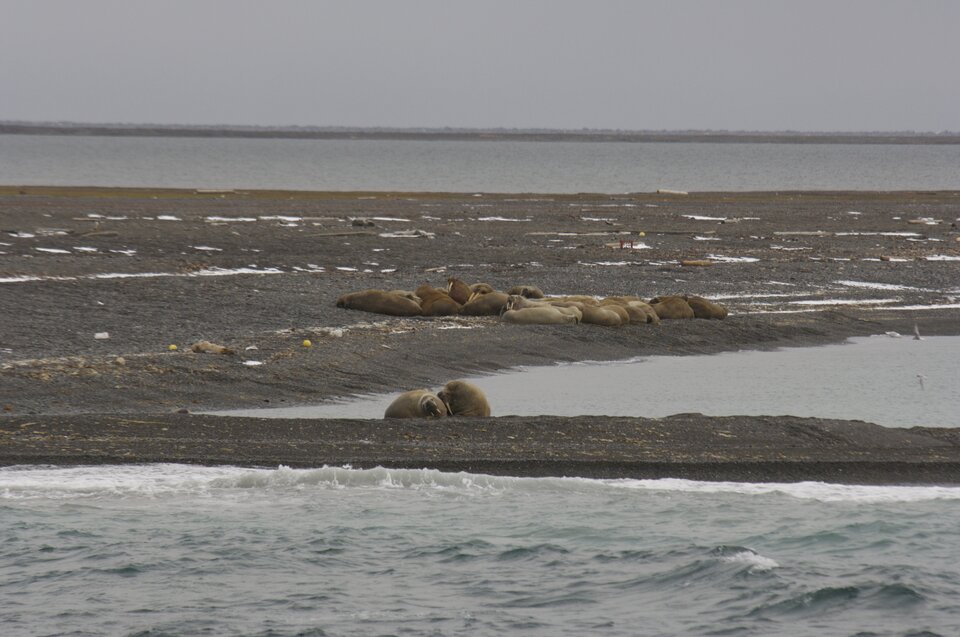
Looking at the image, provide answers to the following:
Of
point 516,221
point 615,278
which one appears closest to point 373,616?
point 615,278

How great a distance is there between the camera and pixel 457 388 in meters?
14.6

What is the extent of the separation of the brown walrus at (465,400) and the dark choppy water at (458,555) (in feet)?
8.62

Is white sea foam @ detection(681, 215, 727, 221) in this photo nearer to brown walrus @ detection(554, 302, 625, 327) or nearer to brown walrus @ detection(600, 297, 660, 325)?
brown walrus @ detection(600, 297, 660, 325)

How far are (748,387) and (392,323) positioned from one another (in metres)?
6.11

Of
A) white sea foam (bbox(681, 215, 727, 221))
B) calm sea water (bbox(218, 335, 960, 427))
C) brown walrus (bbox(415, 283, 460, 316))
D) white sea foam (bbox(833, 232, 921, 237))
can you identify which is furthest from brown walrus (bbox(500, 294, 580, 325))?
white sea foam (bbox(681, 215, 727, 221))

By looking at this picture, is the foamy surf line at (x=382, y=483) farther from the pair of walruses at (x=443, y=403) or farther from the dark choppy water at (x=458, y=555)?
the pair of walruses at (x=443, y=403)

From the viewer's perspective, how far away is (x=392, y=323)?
21484 mm

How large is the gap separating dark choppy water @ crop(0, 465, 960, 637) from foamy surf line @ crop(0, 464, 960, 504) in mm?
27

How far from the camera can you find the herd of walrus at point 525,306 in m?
22.1

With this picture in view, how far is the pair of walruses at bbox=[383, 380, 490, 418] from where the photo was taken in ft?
46.9

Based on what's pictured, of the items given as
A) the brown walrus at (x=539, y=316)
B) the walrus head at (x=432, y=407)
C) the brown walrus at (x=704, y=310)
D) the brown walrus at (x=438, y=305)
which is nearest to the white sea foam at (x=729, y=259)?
the brown walrus at (x=704, y=310)

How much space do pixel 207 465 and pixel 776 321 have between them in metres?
14.0

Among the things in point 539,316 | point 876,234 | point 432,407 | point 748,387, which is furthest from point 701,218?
point 432,407

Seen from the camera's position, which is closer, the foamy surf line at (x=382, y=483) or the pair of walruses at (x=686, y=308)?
the foamy surf line at (x=382, y=483)
